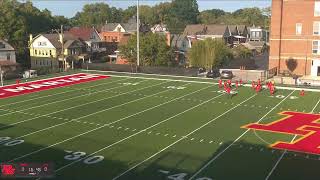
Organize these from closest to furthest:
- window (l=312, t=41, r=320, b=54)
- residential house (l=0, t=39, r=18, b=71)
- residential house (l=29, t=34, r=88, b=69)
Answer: window (l=312, t=41, r=320, b=54) < residential house (l=0, t=39, r=18, b=71) < residential house (l=29, t=34, r=88, b=69)

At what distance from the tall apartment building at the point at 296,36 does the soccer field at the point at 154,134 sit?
1431 cm

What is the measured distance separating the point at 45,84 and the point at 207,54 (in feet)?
70.9

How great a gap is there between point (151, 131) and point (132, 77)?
19.1 m

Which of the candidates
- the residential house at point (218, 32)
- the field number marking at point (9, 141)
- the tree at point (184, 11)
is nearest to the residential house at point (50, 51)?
the residential house at point (218, 32)

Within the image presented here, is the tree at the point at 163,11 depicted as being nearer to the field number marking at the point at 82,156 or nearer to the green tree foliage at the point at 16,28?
the green tree foliage at the point at 16,28

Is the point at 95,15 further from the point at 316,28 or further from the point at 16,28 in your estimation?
the point at 316,28

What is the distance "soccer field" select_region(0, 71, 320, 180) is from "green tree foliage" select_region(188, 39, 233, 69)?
18.3 metres

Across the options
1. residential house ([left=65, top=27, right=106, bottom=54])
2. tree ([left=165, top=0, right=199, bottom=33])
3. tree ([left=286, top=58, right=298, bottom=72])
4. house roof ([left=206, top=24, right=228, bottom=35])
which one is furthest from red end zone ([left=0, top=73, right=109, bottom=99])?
tree ([left=165, top=0, right=199, bottom=33])

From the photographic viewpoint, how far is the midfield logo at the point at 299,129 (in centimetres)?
1750

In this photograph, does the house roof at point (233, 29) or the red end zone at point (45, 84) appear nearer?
the red end zone at point (45, 84)

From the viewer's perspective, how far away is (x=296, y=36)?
4494cm

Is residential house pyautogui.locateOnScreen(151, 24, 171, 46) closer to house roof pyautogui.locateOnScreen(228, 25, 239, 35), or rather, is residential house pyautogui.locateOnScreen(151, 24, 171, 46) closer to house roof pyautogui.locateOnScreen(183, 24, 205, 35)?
house roof pyautogui.locateOnScreen(183, 24, 205, 35)

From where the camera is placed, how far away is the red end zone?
30891mm

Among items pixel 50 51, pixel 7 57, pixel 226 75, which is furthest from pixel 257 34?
pixel 7 57
